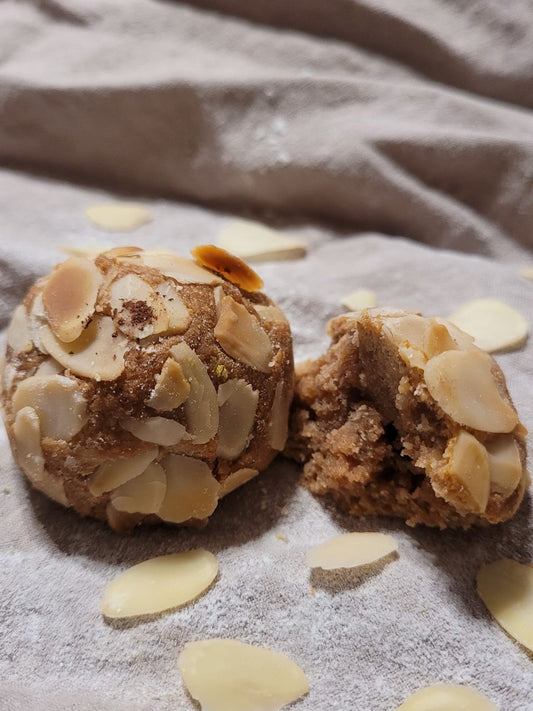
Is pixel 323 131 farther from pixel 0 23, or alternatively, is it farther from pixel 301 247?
pixel 0 23

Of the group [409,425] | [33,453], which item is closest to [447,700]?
[409,425]

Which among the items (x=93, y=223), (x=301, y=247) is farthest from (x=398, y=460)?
(x=93, y=223)

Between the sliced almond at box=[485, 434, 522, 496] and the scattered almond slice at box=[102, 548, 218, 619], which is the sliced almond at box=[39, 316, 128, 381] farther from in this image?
the sliced almond at box=[485, 434, 522, 496]

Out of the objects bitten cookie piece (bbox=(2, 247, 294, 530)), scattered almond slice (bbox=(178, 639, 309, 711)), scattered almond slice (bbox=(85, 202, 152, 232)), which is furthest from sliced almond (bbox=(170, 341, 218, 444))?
scattered almond slice (bbox=(85, 202, 152, 232))

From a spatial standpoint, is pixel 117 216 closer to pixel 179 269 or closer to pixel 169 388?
pixel 179 269

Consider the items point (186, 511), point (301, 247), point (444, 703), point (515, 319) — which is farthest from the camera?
point (301, 247)

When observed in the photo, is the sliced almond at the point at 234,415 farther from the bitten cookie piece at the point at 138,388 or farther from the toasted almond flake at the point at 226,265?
the toasted almond flake at the point at 226,265
